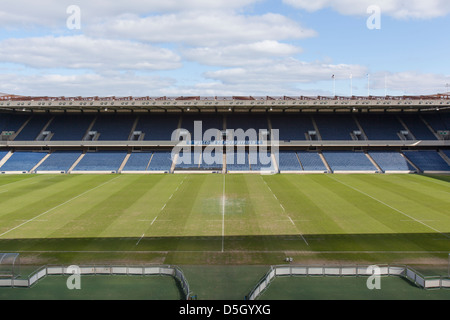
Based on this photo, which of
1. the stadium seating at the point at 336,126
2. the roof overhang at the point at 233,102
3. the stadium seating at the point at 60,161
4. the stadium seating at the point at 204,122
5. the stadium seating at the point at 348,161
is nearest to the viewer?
the stadium seating at the point at 348,161

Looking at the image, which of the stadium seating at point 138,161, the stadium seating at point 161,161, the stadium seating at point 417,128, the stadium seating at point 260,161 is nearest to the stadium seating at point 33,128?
the stadium seating at point 138,161

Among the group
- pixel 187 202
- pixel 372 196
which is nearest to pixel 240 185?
pixel 187 202

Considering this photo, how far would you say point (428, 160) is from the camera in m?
58.7

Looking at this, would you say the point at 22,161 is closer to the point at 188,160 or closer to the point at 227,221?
the point at 188,160

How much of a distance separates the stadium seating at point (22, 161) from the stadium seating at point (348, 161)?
4643cm

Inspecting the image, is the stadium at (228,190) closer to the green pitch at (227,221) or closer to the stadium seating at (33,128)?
the green pitch at (227,221)

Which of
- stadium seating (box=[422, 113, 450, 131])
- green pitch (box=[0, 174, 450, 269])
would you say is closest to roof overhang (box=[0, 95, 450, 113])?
stadium seating (box=[422, 113, 450, 131])

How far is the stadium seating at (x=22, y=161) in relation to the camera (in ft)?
191

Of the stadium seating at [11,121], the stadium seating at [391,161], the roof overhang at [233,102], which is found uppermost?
the roof overhang at [233,102]

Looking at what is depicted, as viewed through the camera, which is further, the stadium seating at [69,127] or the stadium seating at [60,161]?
the stadium seating at [69,127]

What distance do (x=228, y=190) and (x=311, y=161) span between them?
68.1ft

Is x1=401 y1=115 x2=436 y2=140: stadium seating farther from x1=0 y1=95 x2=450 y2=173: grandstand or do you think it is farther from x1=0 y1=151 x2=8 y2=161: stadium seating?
x1=0 y1=151 x2=8 y2=161: stadium seating

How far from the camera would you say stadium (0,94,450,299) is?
22.3 meters
